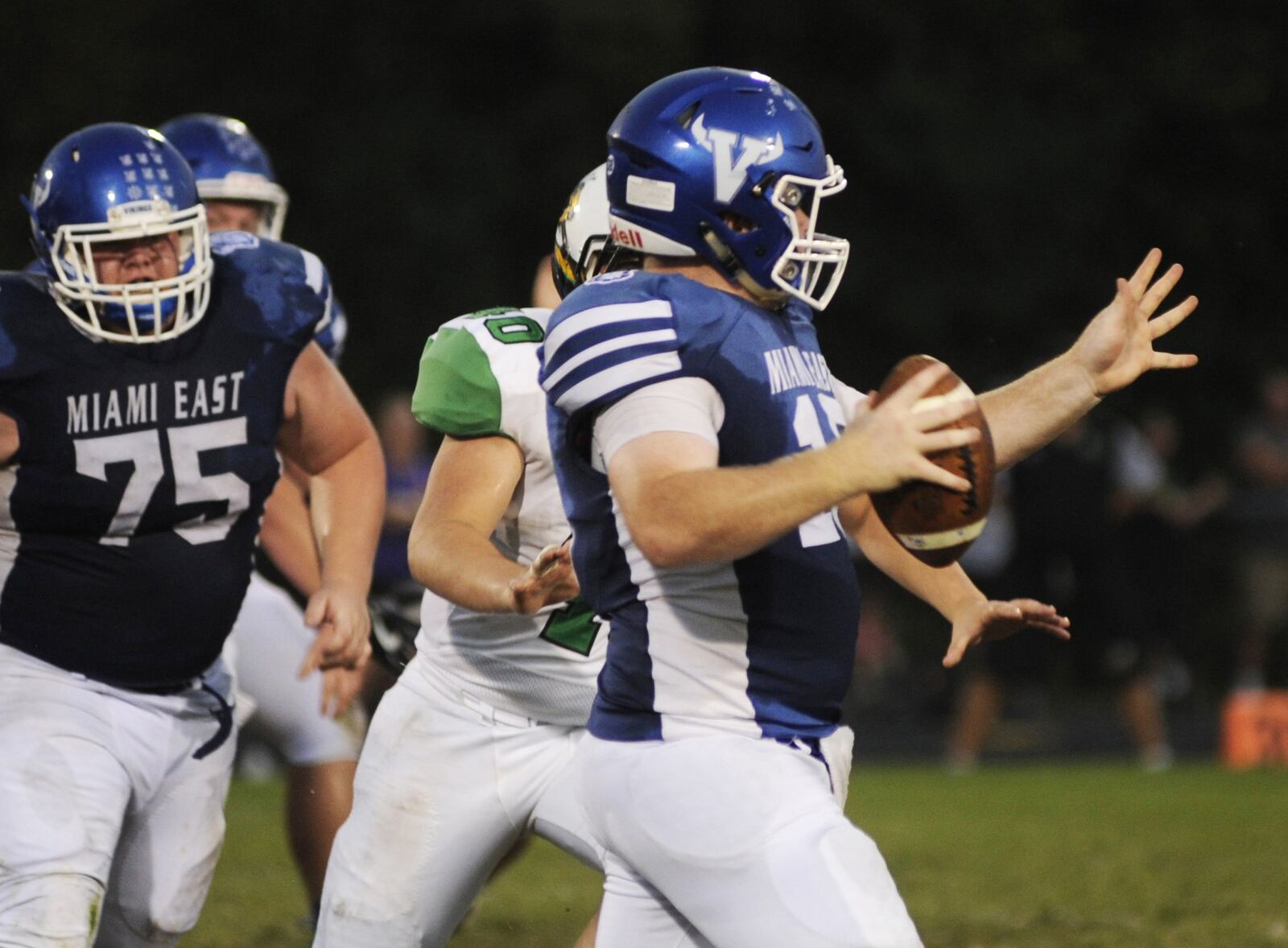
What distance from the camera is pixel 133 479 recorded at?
12.9ft

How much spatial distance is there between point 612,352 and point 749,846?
2.45 feet

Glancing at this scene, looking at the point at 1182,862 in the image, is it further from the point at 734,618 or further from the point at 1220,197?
the point at 1220,197

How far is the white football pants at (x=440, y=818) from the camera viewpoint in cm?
377

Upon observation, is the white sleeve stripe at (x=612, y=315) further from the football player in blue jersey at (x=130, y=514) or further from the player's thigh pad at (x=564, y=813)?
the football player in blue jersey at (x=130, y=514)

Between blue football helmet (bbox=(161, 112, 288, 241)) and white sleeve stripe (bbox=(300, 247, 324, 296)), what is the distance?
4.25 ft

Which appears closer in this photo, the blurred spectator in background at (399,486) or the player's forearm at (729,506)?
the player's forearm at (729,506)

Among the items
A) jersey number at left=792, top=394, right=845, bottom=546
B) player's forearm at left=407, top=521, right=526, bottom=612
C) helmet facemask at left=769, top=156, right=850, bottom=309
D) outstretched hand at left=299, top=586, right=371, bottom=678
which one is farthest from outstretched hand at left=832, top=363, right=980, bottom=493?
outstretched hand at left=299, top=586, right=371, bottom=678

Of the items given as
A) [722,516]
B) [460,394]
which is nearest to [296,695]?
[460,394]

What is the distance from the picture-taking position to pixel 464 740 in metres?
3.88

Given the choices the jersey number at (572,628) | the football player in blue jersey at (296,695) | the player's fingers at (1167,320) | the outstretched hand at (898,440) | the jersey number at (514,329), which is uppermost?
the outstretched hand at (898,440)

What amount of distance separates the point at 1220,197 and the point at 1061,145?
154 cm

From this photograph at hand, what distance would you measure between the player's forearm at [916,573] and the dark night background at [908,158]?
482 inches

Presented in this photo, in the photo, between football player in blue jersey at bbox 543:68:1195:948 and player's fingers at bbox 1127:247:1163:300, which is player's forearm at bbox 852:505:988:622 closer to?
football player in blue jersey at bbox 543:68:1195:948

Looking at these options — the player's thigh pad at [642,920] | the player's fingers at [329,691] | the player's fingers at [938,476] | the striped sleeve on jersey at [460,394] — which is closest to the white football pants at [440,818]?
the player's fingers at [329,691]
